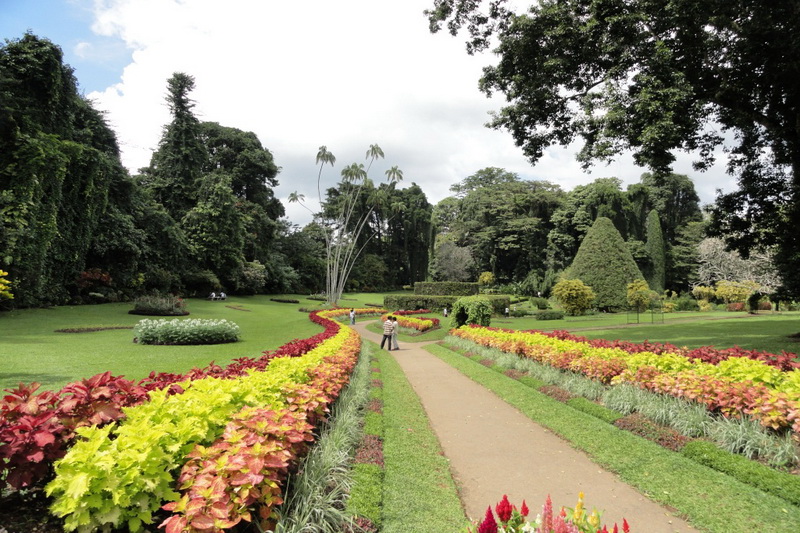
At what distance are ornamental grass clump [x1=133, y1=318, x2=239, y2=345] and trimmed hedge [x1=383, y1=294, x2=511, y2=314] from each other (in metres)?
18.6

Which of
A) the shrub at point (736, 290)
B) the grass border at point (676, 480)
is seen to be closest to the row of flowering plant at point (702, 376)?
the grass border at point (676, 480)

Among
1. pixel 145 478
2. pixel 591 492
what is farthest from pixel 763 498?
pixel 145 478

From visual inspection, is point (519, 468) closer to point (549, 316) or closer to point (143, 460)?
point (143, 460)

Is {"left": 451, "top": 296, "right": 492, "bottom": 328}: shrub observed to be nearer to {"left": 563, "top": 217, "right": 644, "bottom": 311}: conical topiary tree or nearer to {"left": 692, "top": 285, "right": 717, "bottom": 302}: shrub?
{"left": 563, "top": 217, "right": 644, "bottom": 311}: conical topiary tree

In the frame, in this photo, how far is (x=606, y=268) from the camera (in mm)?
31797

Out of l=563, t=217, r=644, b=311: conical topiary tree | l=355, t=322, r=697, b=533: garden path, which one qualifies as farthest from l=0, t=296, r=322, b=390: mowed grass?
l=563, t=217, r=644, b=311: conical topiary tree

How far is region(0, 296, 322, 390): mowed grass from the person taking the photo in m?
8.02

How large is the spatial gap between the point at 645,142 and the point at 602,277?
970 inches

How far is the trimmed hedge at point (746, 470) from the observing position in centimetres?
358

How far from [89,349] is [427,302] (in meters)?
23.2

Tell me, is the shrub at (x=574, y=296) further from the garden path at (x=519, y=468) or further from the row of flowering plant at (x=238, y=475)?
the row of flowering plant at (x=238, y=475)

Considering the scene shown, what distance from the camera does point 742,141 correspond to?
13516 mm

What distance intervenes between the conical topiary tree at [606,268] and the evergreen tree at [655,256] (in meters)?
9.06

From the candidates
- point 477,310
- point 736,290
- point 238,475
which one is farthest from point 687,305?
point 238,475
